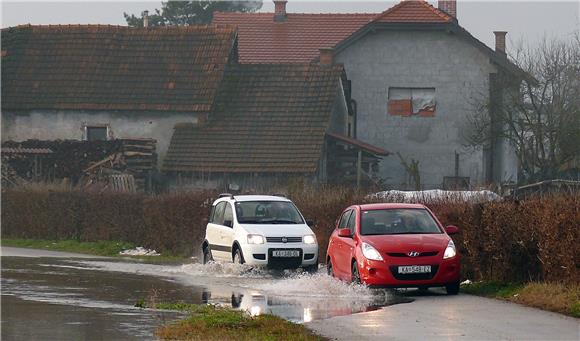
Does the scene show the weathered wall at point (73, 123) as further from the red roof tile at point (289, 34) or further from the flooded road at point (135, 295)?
the flooded road at point (135, 295)

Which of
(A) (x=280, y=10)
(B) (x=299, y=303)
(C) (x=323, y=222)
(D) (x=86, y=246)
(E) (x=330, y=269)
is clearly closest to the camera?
(B) (x=299, y=303)

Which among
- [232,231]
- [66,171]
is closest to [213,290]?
[232,231]

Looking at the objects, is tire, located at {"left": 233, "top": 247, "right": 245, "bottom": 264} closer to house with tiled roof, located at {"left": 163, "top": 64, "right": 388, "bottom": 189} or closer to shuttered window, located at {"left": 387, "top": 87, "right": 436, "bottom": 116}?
house with tiled roof, located at {"left": 163, "top": 64, "right": 388, "bottom": 189}

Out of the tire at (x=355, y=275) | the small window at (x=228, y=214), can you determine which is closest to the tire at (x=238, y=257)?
the small window at (x=228, y=214)

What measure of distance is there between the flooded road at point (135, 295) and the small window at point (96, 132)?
958 inches

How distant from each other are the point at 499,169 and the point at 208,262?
109 ft

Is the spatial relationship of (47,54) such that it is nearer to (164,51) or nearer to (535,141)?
(164,51)

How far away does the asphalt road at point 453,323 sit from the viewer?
15.5 meters

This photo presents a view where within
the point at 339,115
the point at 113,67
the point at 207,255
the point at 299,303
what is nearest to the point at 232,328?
the point at 299,303

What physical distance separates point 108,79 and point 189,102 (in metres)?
4.24

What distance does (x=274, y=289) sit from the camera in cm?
2291

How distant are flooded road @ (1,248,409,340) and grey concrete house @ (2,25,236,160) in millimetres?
24076

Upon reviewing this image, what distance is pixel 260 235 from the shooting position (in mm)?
26156

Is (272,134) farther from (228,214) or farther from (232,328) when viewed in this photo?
(232,328)
